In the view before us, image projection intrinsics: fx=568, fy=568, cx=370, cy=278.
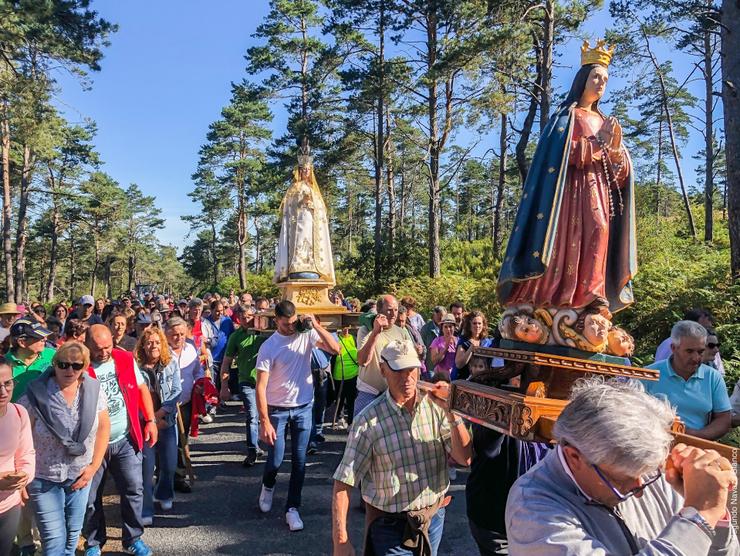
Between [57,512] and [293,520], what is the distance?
1975 mm

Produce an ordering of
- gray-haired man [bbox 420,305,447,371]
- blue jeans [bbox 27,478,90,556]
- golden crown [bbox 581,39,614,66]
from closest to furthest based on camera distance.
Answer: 1. golden crown [bbox 581,39,614,66]
2. blue jeans [bbox 27,478,90,556]
3. gray-haired man [bbox 420,305,447,371]

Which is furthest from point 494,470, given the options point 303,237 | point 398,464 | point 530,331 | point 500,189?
point 500,189

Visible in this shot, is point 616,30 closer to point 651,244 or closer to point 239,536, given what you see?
point 651,244

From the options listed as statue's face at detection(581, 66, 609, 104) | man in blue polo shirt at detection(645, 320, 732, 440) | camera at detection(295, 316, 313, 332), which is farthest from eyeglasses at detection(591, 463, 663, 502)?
camera at detection(295, 316, 313, 332)

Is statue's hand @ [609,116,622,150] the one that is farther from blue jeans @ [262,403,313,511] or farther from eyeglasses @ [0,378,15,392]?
eyeglasses @ [0,378,15,392]

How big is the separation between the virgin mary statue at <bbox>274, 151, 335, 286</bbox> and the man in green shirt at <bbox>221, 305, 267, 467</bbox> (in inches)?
122

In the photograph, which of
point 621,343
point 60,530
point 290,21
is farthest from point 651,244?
point 290,21

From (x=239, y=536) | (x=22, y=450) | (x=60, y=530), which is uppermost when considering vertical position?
(x=22, y=450)

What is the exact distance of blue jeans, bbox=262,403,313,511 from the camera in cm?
514

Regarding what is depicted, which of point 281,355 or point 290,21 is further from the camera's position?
point 290,21

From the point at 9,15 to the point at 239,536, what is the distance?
1510 cm

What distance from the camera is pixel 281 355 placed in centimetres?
533

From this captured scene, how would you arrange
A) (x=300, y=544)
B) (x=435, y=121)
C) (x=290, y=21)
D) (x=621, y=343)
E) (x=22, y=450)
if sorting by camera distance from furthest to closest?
(x=290, y=21)
(x=435, y=121)
(x=300, y=544)
(x=22, y=450)
(x=621, y=343)

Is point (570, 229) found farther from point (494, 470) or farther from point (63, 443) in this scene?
point (63, 443)
